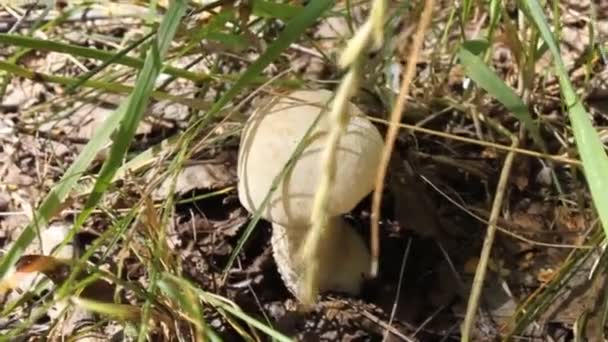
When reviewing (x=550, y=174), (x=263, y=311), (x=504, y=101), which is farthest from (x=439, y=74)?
(x=263, y=311)

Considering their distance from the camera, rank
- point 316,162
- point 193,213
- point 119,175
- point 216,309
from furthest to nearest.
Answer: point 193,213 < point 119,175 < point 216,309 < point 316,162

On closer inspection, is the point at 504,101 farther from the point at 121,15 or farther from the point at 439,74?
the point at 121,15

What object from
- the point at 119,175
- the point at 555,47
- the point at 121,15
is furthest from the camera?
the point at 121,15

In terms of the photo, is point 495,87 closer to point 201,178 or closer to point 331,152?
point 201,178

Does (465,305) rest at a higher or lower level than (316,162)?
lower

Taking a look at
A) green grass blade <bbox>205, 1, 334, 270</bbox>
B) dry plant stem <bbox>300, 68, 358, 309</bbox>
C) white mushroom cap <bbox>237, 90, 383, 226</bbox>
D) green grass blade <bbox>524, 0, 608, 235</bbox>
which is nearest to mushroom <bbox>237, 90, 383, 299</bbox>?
white mushroom cap <bbox>237, 90, 383, 226</bbox>

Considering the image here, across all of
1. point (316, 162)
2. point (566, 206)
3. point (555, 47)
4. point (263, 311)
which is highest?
point (555, 47)
